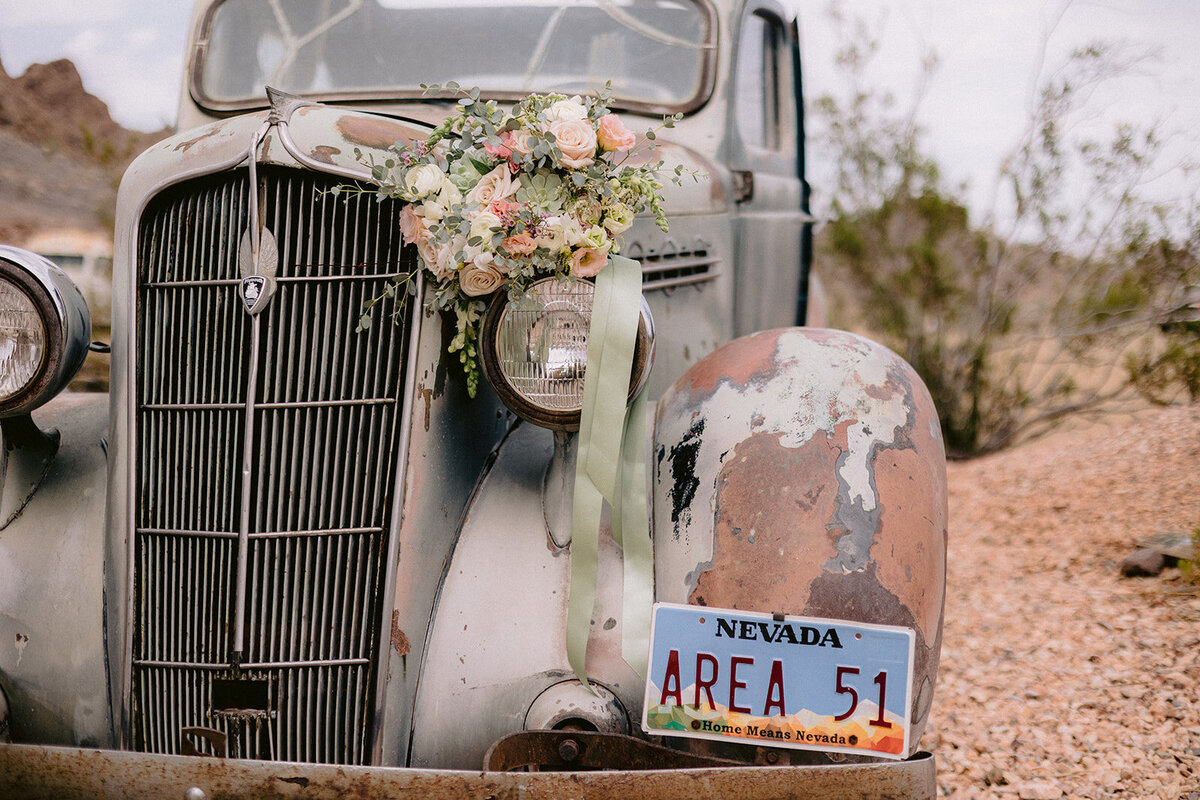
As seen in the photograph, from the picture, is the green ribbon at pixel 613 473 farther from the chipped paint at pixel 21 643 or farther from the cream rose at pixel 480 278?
the chipped paint at pixel 21 643

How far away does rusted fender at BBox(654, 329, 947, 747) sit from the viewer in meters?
1.72

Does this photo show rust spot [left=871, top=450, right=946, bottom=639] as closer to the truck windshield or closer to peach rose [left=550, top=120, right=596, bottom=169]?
peach rose [left=550, top=120, right=596, bottom=169]

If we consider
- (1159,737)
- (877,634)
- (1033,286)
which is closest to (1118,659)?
(1159,737)

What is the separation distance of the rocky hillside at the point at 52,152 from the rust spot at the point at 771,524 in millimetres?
8613

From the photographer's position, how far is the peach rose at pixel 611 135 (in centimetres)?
193

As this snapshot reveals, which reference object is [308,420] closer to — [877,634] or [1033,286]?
[877,634]

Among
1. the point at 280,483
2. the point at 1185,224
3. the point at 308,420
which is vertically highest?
the point at 1185,224

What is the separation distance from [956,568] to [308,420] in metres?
3.75

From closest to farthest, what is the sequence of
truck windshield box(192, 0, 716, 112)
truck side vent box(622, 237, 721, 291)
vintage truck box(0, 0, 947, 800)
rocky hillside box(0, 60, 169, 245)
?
vintage truck box(0, 0, 947, 800), truck side vent box(622, 237, 721, 291), truck windshield box(192, 0, 716, 112), rocky hillside box(0, 60, 169, 245)

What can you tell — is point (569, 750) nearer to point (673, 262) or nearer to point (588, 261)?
point (588, 261)

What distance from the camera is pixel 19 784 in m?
1.68

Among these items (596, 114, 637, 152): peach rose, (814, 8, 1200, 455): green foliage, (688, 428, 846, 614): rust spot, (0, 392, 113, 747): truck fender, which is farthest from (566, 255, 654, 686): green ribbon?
(814, 8, 1200, 455): green foliage

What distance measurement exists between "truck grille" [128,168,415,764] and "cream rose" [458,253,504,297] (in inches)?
5.3

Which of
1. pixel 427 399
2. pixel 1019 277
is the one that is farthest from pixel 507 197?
pixel 1019 277
